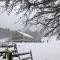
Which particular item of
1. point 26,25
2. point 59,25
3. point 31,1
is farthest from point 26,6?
point 59,25

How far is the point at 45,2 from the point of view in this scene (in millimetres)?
14242

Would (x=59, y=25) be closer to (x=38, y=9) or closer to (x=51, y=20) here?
(x=51, y=20)

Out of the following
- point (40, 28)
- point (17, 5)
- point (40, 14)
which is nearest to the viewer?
point (17, 5)

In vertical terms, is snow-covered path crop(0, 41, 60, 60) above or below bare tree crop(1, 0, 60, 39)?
below

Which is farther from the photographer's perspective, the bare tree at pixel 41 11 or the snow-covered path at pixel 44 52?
the snow-covered path at pixel 44 52

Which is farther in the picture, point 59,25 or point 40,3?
point 59,25

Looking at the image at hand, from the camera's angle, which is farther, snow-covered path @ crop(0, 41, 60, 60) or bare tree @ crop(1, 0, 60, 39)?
snow-covered path @ crop(0, 41, 60, 60)

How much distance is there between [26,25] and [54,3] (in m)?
1.81

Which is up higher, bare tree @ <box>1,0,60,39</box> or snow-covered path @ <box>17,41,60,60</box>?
bare tree @ <box>1,0,60,39</box>

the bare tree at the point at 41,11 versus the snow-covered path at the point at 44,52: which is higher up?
the bare tree at the point at 41,11

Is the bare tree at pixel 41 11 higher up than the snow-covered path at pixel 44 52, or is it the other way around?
the bare tree at pixel 41 11

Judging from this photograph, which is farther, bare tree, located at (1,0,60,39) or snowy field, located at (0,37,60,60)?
snowy field, located at (0,37,60,60)

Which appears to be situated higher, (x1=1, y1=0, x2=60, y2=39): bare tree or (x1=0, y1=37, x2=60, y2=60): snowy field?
(x1=1, y1=0, x2=60, y2=39): bare tree

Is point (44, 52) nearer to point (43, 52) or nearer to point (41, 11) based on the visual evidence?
point (43, 52)
